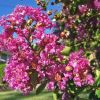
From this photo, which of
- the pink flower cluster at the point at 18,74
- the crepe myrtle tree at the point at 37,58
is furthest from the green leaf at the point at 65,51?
the pink flower cluster at the point at 18,74

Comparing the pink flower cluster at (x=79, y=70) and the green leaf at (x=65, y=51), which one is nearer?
the pink flower cluster at (x=79, y=70)

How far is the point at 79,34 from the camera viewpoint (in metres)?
5.80

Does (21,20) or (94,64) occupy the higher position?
(21,20)

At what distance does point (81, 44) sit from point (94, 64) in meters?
0.62

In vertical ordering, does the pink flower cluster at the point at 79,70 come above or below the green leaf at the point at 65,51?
below

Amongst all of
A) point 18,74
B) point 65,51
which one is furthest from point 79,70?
point 18,74

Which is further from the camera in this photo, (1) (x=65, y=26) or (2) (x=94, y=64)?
(1) (x=65, y=26)

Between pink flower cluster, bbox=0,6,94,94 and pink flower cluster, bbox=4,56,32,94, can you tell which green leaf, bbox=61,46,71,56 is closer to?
pink flower cluster, bbox=0,6,94,94

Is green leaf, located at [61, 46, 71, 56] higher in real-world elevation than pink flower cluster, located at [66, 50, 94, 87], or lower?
higher

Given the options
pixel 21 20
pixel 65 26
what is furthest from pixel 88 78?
pixel 65 26

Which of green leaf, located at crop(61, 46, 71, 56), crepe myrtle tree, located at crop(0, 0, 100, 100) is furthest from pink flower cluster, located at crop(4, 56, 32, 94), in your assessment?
green leaf, located at crop(61, 46, 71, 56)

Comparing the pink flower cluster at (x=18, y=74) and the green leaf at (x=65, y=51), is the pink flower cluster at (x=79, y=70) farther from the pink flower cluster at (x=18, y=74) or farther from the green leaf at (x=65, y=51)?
the pink flower cluster at (x=18, y=74)

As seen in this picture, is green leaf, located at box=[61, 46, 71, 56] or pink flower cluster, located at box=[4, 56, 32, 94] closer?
pink flower cluster, located at box=[4, 56, 32, 94]

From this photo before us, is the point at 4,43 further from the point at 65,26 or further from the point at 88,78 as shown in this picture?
the point at 65,26
